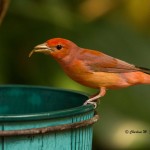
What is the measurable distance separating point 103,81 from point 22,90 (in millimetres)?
1010

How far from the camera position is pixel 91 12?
618cm

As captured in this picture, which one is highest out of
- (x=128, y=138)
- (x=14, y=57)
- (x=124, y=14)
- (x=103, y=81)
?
(x=124, y=14)

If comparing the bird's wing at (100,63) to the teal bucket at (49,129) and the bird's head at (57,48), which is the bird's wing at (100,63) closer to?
the bird's head at (57,48)

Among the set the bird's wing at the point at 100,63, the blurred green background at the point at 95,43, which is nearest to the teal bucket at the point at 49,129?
the bird's wing at the point at 100,63

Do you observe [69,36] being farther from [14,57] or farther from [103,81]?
[103,81]

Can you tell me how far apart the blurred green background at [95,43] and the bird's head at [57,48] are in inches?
40.7

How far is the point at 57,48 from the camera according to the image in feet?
14.5

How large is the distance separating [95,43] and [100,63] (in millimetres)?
1199

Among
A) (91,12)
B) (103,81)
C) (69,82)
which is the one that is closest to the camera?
(103,81)

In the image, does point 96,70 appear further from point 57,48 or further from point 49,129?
point 49,129

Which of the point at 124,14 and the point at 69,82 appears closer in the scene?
the point at 69,82

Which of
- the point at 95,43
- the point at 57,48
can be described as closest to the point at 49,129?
the point at 57,48

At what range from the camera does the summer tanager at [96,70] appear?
15.5ft

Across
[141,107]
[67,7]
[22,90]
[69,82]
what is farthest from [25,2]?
[22,90]
